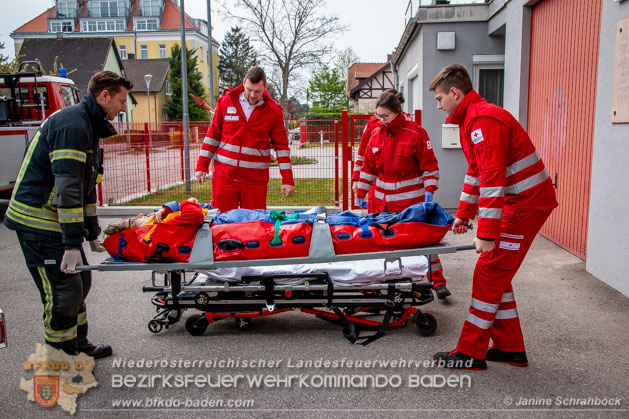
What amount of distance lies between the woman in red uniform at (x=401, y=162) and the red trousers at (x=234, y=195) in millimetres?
1296

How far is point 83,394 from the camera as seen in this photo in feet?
11.5

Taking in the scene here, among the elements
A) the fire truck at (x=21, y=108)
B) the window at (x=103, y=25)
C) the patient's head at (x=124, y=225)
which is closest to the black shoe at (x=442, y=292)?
the patient's head at (x=124, y=225)

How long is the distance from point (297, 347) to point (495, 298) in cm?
155

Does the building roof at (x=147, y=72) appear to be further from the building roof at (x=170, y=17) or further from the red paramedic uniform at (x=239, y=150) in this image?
the red paramedic uniform at (x=239, y=150)

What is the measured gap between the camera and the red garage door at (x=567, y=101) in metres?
6.45

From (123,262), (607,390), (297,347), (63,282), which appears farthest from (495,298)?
(63,282)

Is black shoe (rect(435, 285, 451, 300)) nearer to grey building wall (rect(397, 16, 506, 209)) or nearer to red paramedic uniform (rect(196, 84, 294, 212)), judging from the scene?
red paramedic uniform (rect(196, 84, 294, 212))

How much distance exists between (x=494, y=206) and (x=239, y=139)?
295cm

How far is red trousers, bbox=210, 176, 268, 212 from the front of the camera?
5547 millimetres

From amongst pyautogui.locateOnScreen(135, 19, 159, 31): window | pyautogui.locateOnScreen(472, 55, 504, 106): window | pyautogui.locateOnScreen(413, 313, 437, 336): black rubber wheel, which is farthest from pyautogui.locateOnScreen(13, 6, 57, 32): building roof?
pyautogui.locateOnScreen(413, 313, 437, 336): black rubber wheel

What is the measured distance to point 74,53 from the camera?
48562 millimetres

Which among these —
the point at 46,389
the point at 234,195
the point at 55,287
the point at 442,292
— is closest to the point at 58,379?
the point at 46,389

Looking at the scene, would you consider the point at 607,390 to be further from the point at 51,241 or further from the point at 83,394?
the point at 51,241

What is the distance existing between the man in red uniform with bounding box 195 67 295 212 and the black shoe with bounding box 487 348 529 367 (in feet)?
9.07
